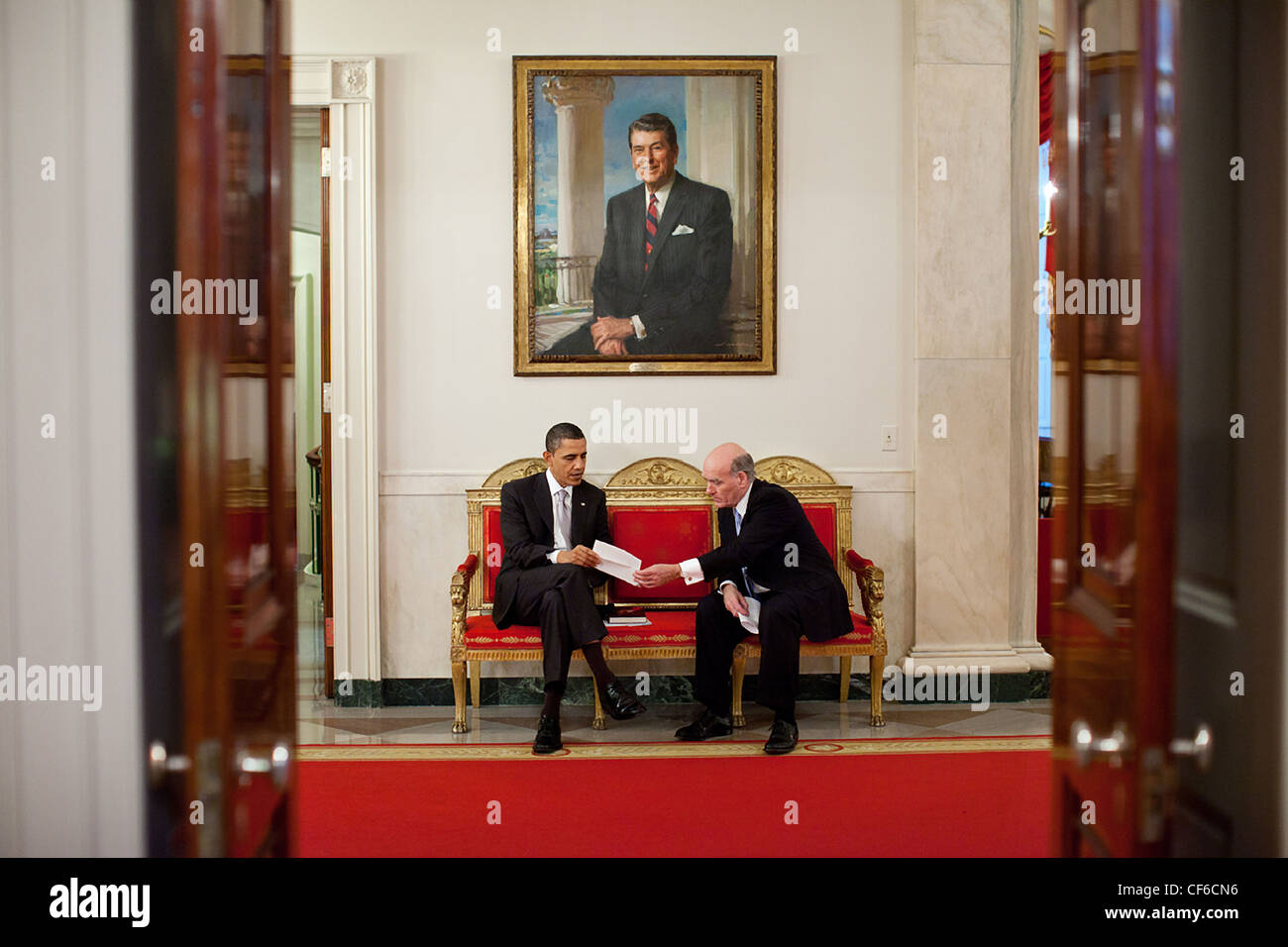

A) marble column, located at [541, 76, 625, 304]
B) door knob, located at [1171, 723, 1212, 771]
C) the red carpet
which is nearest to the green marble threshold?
the red carpet

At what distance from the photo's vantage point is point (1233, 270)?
215 cm

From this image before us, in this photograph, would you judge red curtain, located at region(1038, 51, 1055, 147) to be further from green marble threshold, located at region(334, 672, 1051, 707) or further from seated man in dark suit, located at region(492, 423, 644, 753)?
seated man in dark suit, located at region(492, 423, 644, 753)

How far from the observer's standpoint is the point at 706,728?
4844 millimetres

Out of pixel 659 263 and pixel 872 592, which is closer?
pixel 872 592

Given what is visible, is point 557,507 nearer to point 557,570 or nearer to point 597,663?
point 557,570

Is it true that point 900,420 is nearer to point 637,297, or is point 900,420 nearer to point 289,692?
point 637,297

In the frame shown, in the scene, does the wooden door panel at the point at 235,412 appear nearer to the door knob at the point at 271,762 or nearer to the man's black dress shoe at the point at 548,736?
the door knob at the point at 271,762

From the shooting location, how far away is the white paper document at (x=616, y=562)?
16.4 feet

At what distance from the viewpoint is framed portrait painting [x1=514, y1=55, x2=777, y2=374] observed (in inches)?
217

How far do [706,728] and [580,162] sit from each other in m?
2.94

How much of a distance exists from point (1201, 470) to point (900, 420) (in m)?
3.49

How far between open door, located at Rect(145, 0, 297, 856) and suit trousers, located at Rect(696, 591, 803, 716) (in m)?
2.68

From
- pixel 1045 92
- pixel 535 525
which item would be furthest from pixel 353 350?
pixel 1045 92
